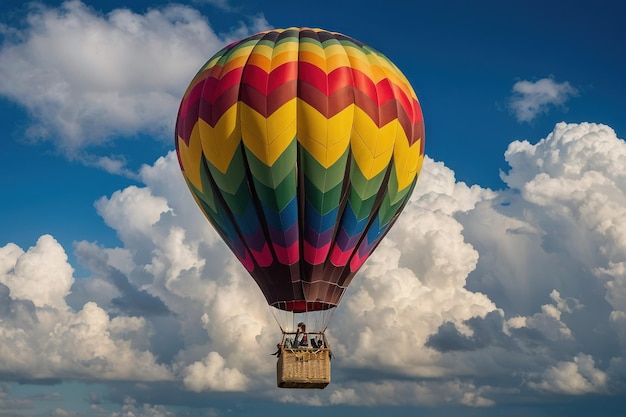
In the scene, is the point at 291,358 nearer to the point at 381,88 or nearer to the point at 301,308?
the point at 301,308

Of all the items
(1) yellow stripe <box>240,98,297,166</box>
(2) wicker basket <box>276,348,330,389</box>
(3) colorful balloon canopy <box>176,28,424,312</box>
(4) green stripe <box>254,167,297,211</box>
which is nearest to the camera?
(2) wicker basket <box>276,348,330,389</box>

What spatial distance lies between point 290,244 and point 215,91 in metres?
7.51

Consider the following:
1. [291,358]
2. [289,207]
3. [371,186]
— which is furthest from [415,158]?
[291,358]

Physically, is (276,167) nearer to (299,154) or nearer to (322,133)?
(299,154)

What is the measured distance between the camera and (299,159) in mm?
52406

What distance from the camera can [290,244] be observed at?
5306 centimetres

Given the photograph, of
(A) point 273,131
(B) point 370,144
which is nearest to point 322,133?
(A) point 273,131

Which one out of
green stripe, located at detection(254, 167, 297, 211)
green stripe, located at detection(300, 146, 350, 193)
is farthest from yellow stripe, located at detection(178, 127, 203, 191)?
green stripe, located at detection(300, 146, 350, 193)

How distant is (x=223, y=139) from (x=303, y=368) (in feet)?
34.2

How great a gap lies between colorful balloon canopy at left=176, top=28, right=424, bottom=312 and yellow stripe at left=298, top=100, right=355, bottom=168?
0.04 meters

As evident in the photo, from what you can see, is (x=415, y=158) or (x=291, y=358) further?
(x=415, y=158)

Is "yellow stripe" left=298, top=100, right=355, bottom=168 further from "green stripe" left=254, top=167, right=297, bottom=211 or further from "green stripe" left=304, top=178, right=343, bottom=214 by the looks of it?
"green stripe" left=254, top=167, right=297, bottom=211

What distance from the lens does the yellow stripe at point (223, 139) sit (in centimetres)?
5266

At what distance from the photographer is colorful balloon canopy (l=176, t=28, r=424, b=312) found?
171ft
